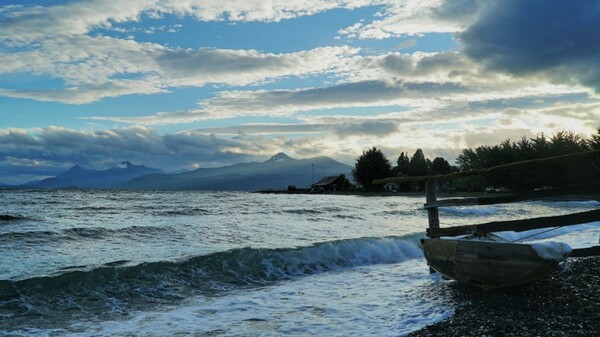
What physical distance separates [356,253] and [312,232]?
5.04 meters

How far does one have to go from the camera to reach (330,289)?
962 cm

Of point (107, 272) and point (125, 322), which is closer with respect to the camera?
point (125, 322)

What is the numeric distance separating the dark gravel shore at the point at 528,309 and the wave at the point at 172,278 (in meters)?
4.74

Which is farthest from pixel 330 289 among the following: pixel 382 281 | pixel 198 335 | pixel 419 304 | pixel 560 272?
pixel 560 272

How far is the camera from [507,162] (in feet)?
288

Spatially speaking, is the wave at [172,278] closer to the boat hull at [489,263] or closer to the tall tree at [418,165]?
the boat hull at [489,263]

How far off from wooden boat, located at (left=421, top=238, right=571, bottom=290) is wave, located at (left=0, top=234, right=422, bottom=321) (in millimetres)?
4450

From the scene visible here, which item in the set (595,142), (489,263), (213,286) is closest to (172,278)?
(213,286)

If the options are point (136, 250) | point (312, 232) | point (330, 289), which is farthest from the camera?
point (312, 232)

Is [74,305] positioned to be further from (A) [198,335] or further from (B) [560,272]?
(B) [560,272]

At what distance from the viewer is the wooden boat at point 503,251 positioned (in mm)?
6969

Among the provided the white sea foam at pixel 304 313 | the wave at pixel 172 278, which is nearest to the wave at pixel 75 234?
the wave at pixel 172 278

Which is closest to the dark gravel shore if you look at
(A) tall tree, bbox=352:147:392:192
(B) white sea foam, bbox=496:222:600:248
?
(B) white sea foam, bbox=496:222:600:248

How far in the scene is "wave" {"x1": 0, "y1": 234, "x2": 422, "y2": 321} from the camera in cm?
848
